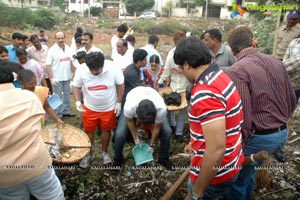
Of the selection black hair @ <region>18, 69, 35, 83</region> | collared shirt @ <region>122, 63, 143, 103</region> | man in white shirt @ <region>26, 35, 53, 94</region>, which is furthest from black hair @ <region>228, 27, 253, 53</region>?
man in white shirt @ <region>26, 35, 53, 94</region>

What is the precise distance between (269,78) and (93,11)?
130 feet

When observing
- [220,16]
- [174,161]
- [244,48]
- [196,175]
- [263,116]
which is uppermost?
[220,16]

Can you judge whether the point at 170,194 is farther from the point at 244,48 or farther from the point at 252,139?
the point at 244,48

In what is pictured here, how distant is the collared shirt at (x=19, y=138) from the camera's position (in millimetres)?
1881

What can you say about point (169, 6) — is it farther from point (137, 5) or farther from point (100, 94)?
point (100, 94)

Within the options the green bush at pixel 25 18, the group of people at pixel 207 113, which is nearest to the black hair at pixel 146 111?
the group of people at pixel 207 113

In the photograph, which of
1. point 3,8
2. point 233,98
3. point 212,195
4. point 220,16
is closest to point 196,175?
point 212,195

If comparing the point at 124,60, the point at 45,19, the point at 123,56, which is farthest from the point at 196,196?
Result: the point at 45,19

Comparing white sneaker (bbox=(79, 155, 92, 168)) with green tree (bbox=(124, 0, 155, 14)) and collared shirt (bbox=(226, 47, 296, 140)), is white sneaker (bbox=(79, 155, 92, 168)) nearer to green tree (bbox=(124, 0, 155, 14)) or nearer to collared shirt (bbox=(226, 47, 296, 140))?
collared shirt (bbox=(226, 47, 296, 140))

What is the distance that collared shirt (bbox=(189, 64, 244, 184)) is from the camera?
165 cm

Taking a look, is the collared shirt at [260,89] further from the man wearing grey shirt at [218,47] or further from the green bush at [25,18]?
the green bush at [25,18]

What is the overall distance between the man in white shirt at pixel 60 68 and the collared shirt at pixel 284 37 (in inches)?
182

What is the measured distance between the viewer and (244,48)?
2494 mm

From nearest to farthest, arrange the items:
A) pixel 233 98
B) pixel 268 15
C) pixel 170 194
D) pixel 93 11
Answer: pixel 233 98 < pixel 170 194 < pixel 268 15 < pixel 93 11
